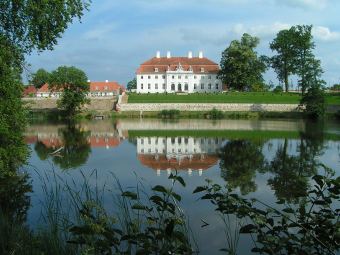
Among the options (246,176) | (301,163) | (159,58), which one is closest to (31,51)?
(246,176)

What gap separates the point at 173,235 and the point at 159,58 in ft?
280

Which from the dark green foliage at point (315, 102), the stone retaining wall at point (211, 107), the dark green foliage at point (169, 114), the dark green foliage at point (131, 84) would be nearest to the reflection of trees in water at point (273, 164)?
the dark green foliage at point (315, 102)

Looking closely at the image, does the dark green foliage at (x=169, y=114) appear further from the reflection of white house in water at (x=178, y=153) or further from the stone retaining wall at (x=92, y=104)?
the reflection of white house in water at (x=178, y=153)

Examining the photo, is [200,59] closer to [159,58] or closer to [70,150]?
[159,58]

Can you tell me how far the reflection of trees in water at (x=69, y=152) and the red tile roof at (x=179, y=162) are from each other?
121 inches

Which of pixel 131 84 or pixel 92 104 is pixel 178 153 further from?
pixel 131 84

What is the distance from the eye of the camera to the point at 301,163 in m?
19.8

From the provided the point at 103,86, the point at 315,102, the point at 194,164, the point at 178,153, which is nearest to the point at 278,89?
the point at 315,102

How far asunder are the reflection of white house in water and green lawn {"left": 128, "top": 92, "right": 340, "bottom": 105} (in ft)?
107

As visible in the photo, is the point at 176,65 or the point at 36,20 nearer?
the point at 36,20

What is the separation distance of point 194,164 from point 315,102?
121 ft

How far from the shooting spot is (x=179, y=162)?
2114 centimetres

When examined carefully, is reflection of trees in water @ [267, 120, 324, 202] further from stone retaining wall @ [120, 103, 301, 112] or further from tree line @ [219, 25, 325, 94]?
tree line @ [219, 25, 325, 94]

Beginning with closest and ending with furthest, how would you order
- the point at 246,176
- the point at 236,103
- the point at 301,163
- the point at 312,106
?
the point at 246,176
the point at 301,163
the point at 312,106
the point at 236,103
